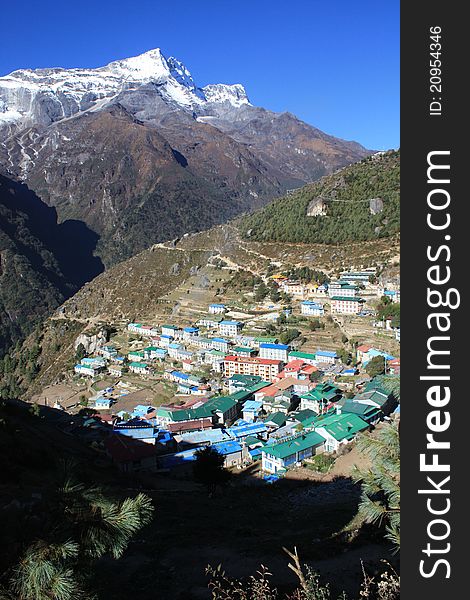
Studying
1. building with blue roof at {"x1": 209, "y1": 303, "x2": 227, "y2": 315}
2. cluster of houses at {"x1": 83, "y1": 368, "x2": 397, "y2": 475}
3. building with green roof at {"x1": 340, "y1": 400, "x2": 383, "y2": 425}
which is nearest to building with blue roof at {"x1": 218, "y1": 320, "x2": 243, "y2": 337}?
building with blue roof at {"x1": 209, "y1": 303, "x2": 227, "y2": 315}

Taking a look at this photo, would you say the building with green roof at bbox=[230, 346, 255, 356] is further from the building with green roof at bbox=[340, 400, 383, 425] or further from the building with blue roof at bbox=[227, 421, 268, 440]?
the building with green roof at bbox=[340, 400, 383, 425]

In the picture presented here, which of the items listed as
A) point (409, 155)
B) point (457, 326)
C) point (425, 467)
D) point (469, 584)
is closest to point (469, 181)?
point (409, 155)

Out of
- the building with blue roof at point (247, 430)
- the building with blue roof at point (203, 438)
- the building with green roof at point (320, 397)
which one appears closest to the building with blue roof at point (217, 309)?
the building with green roof at point (320, 397)

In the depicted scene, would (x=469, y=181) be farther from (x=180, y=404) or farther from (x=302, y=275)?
(x=302, y=275)

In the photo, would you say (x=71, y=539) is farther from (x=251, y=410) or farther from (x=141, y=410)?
(x=141, y=410)

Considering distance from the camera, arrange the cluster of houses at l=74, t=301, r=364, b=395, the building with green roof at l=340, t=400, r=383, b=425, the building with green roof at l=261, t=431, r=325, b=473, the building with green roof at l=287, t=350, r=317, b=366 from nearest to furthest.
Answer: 1. the building with green roof at l=261, t=431, r=325, b=473
2. the building with green roof at l=340, t=400, r=383, b=425
3. the building with green roof at l=287, t=350, r=317, b=366
4. the cluster of houses at l=74, t=301, r=364, b=395

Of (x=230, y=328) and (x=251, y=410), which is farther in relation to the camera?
(x=230, y=328)

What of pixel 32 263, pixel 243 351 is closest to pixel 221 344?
pixel 243 351
